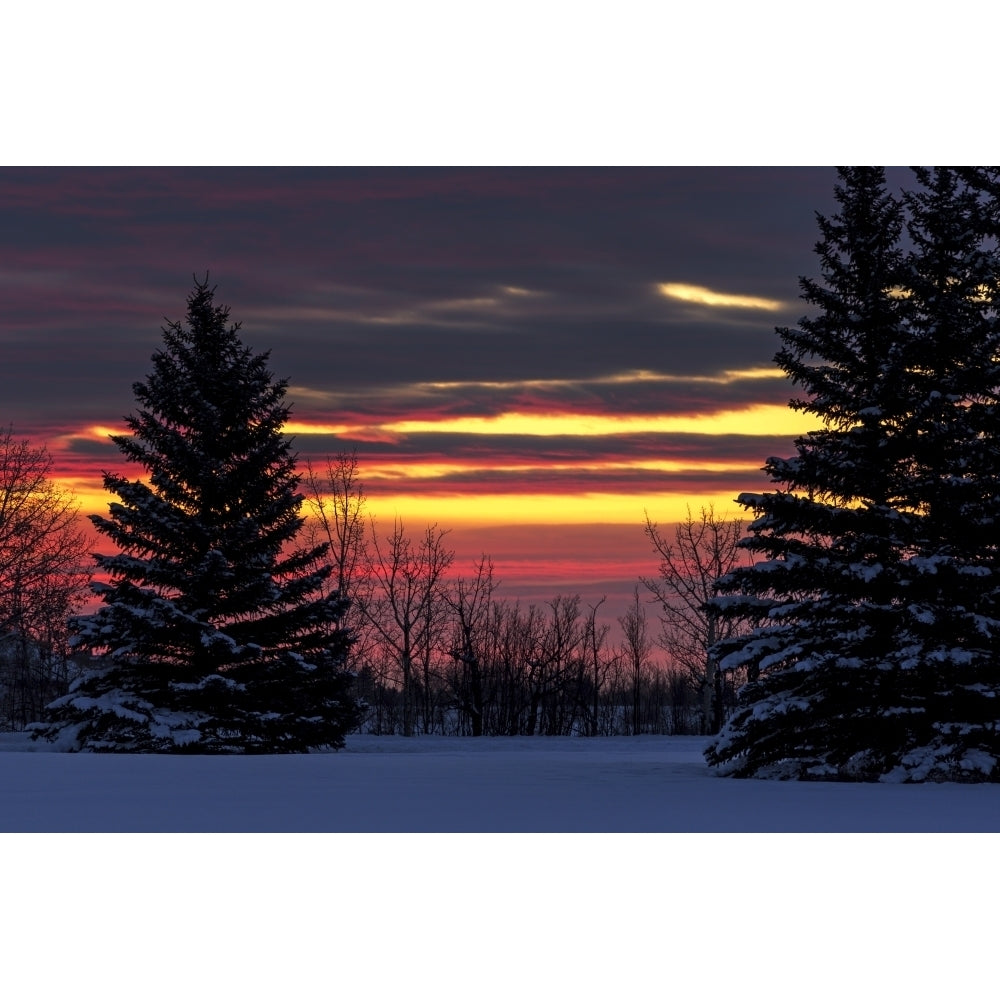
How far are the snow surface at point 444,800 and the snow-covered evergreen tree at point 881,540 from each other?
1.22 meters

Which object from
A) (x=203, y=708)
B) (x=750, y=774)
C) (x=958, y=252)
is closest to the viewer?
(x=750, y=774)

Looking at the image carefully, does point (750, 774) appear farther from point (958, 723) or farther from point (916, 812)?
point (916, 812)

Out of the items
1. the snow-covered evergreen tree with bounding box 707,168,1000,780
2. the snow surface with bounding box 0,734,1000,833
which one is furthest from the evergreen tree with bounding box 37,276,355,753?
the snow-covered evergreen tree with bounding box 707,168,1000,780

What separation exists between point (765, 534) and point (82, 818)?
32.7 ft

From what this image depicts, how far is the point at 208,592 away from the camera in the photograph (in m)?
24.8

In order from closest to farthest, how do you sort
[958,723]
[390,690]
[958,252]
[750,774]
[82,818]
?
[82,818]
[958,723]
[750,774]
[958,252]
[390,690]

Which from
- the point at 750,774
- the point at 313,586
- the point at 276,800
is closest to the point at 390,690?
the point at 313,586

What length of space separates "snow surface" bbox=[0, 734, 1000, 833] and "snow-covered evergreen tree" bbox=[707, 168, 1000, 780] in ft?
3.99

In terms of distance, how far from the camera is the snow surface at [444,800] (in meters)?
11.2

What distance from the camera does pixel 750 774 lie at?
17.3m

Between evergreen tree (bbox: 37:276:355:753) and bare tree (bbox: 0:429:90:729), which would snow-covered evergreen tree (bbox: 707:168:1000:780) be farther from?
bare tree (bbox: 0:429:90:729)

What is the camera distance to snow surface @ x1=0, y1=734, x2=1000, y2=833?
1122cm

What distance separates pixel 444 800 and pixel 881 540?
7.14 metres

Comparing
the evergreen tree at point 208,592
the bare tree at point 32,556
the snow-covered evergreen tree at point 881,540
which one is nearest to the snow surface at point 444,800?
the snow-covered evergreen tree at point 881,540
